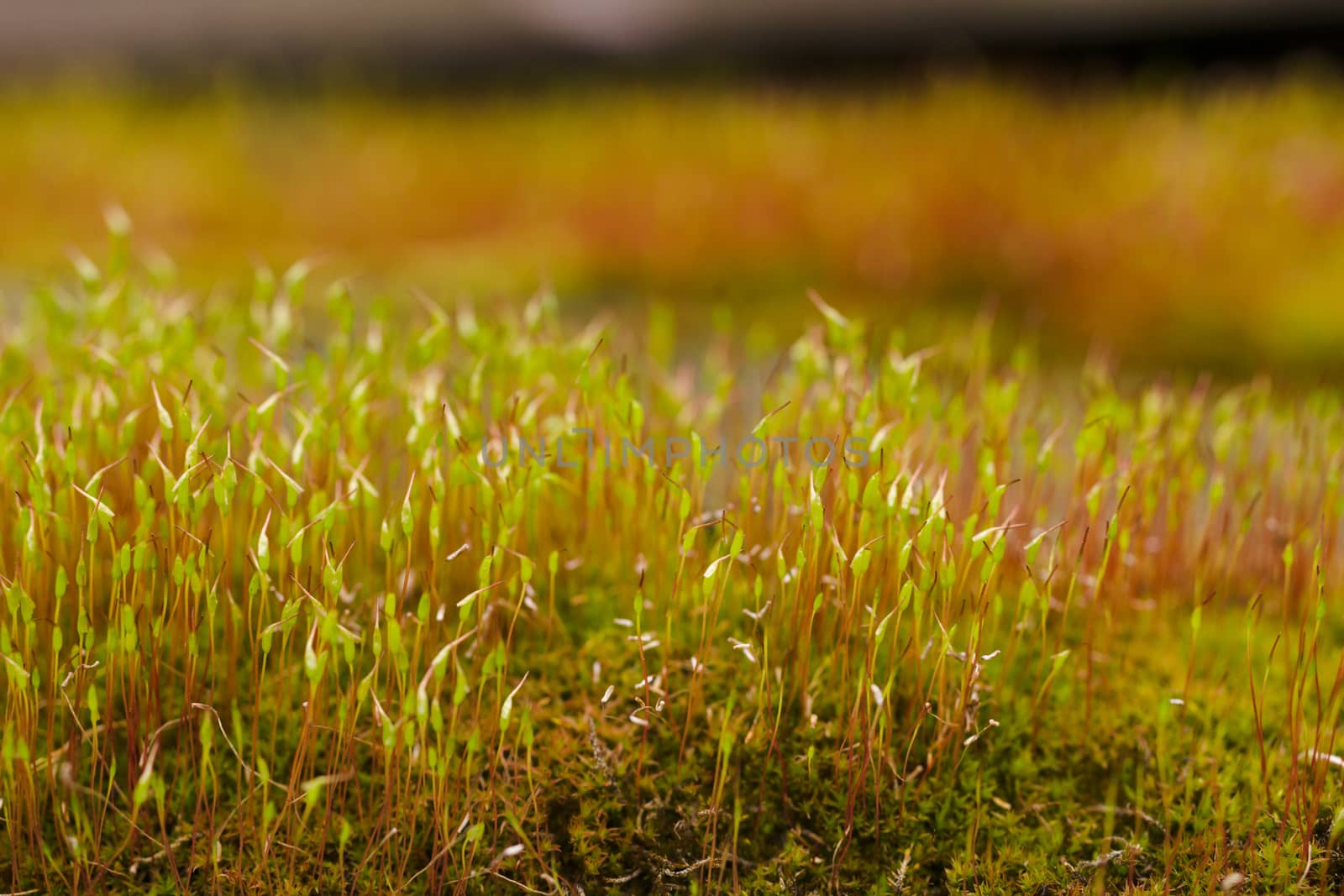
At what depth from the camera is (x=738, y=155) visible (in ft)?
15.6

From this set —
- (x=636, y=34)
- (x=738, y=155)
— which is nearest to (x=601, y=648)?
(x=738, y=155)

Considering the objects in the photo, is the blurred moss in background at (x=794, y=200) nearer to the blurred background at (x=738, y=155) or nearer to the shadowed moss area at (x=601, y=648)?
the blurred background at (x=738, y=155)

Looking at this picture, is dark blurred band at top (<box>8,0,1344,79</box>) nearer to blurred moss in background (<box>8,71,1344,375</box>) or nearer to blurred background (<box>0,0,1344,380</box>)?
blurred background (<box>0,0,1344,380</box>)

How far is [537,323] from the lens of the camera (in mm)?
2248

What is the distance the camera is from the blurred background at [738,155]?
4059 millimetres

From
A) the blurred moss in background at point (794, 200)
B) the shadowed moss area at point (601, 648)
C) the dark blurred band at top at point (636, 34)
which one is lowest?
the shadowed moss area at point (601, 648)

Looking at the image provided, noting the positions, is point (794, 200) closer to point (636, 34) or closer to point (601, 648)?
point (636, 34)

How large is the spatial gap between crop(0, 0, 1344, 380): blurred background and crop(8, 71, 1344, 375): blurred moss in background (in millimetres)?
15

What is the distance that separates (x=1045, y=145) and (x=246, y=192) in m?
3.41

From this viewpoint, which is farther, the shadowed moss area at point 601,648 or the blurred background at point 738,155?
the blurred background at point 738,155

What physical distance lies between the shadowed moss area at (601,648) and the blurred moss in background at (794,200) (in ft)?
5.85

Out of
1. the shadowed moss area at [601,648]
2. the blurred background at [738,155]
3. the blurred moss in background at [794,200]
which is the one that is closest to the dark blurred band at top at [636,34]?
the blurred background at [738,155]

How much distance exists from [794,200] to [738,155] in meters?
0.47

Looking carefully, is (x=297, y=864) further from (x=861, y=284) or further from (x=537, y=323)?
(x=861, y=284)
